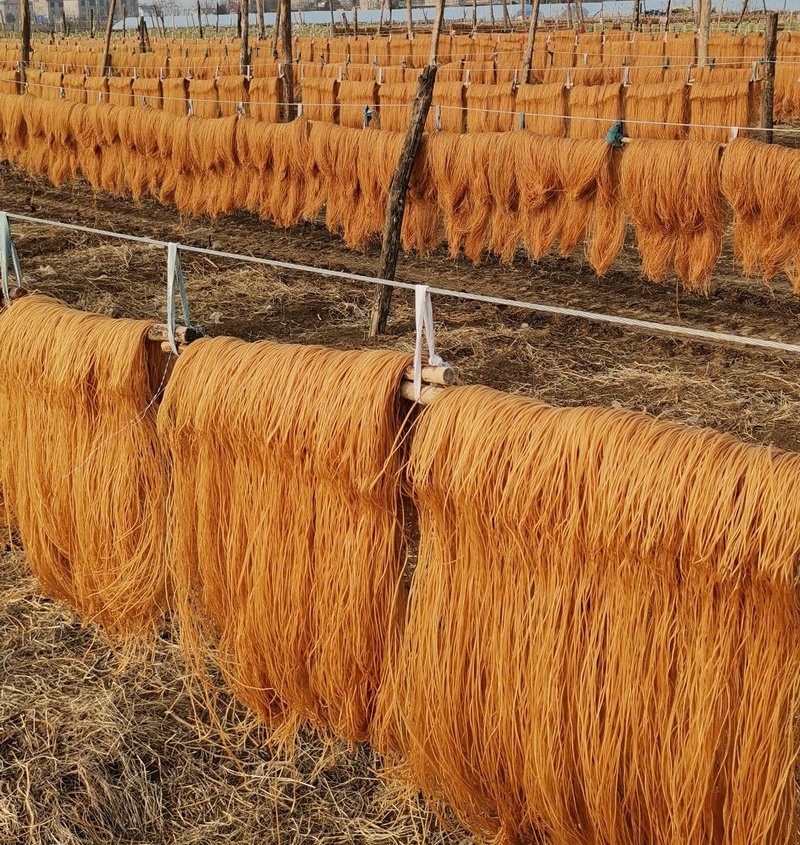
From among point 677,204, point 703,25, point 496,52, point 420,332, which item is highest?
point 496,52

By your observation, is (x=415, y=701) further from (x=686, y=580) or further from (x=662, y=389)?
(x=662, y=389)

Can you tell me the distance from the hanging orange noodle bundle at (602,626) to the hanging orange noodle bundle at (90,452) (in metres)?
1.03

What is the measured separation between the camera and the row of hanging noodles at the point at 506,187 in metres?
6.52

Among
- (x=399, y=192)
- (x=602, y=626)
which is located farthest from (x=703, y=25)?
(x=602, y=626)

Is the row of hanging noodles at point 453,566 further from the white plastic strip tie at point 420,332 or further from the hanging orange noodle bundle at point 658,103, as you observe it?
the hanging orange noodle bundle at point 658,103

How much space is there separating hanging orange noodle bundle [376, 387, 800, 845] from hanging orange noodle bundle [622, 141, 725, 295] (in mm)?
5049

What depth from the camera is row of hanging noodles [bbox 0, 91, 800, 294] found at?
21.4 ft

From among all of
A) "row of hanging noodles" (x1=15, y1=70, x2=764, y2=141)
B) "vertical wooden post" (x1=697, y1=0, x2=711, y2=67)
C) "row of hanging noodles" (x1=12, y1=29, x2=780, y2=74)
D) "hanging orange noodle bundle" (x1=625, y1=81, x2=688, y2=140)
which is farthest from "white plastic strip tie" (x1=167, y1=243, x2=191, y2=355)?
"row of hanging noodles" (x1=12, y1=29, x2=780, y2=74)

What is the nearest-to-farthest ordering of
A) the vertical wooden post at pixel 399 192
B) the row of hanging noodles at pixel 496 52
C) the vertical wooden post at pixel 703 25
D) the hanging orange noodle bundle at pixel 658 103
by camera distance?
1. the vertical wooden post at pixel 399 192
2. the vertical wooden post at pixel 703 25
3. the hanging orange noodle bundle at pixel 658 103
4. the row of hanging noodles at pixel 496 52

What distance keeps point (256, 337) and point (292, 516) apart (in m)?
4.67

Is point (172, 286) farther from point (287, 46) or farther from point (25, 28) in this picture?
point (25, 28)

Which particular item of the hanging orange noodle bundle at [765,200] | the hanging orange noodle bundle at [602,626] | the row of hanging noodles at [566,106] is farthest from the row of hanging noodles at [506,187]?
the hanging orange noodle bundle at [602,626]

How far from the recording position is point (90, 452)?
296cm

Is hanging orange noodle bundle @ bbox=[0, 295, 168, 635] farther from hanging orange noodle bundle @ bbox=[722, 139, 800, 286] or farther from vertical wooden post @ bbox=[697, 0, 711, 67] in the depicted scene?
vertical wooden post @ bbox=[697, 0, 711, 67]
